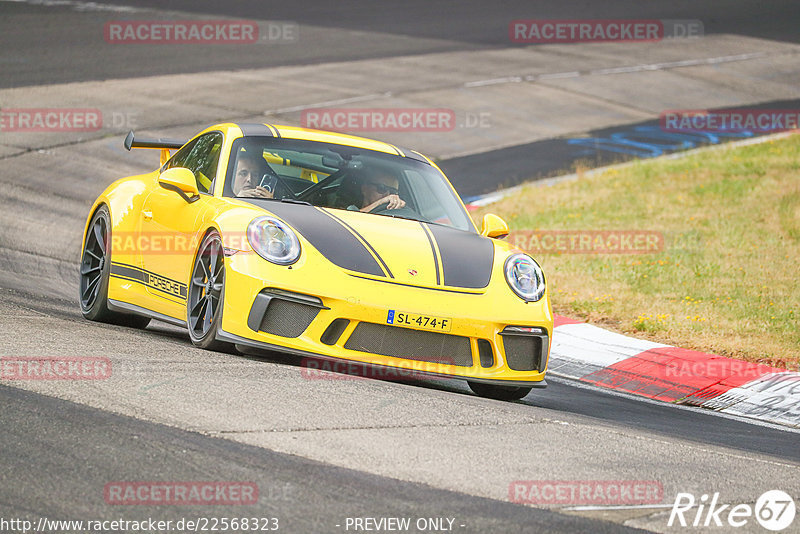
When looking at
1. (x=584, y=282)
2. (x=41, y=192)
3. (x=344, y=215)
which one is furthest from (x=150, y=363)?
(x=41, y=192)

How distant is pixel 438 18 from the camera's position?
30.6 metres

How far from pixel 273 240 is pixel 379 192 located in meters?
1.32

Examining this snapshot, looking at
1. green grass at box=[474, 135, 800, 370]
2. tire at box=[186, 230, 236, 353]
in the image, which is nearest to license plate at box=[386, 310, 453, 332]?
tire at box=[186, 230, 236, 353]

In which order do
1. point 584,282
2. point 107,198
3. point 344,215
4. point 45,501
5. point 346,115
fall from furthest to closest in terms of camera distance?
point 346,115, point 584,282, point 107,198, point 344,215, point 45,501

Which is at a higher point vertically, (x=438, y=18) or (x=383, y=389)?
(x=438, y=18)

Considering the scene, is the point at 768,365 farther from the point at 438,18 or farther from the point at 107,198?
the point at 438,18

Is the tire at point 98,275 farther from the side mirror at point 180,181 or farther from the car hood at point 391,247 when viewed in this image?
the car hood at point 391,247

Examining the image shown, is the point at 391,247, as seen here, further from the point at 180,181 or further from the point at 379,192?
the point at 180,181

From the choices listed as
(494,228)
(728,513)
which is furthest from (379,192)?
(728,513)

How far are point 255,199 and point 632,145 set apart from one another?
1345 centimetres

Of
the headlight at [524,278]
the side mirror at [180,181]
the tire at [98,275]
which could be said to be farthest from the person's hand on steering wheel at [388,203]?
the tire at [98,275]

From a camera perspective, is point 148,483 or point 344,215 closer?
point 148,483

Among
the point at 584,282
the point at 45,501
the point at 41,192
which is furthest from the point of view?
the point at 41,192

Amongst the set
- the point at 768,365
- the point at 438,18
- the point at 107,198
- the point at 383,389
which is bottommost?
the point at 768,365
